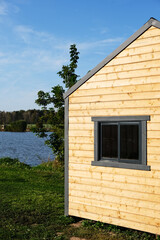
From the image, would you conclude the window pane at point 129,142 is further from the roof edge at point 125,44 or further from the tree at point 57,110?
the tree at point 57,110

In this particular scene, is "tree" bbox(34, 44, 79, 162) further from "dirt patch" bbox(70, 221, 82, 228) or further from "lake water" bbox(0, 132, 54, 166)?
"dirt patch" bbox(70, 221, 82, 228)

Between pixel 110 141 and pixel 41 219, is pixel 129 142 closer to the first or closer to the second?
pixel 110 141

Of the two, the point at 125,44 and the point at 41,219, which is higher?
the point at 125,44

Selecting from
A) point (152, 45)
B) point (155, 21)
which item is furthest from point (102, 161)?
point (155, 21)

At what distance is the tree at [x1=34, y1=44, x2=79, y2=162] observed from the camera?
1259cm

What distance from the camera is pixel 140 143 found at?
21.9 feet

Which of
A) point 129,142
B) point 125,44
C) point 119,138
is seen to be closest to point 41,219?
point 119,138

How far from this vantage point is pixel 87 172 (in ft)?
24.6

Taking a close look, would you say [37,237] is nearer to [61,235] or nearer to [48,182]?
[61,235]

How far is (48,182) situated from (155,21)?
9.08m

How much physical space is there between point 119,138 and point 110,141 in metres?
0.30

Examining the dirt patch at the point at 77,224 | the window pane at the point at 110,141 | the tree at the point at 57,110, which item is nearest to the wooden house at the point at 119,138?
the window pane at the point at 110,141

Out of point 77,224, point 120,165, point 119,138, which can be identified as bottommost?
point 77,224

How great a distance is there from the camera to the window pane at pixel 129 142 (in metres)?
6.76
